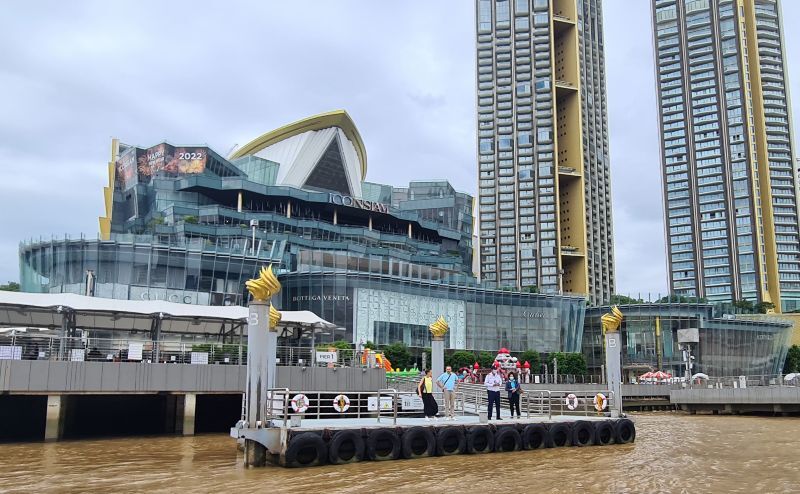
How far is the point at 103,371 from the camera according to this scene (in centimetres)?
2769

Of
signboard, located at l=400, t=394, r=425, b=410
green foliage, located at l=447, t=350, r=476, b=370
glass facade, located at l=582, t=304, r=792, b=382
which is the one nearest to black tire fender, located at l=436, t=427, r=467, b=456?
signboard, located at l=400, t=394, r=425, b=410

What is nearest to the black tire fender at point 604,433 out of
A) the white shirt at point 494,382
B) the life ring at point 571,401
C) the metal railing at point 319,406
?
the life ring at point 571,401

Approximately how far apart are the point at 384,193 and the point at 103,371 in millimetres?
110203

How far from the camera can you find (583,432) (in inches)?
960

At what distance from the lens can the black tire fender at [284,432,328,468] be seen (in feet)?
60.7

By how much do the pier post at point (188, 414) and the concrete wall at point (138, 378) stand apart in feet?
1.21

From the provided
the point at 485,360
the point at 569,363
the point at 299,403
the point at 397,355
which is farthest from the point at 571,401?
the point at 569,363

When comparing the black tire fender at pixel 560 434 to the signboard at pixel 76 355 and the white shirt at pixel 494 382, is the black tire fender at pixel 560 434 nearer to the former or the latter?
the white shirt at pixel 494 382

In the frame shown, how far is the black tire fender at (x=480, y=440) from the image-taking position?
21.8 metres

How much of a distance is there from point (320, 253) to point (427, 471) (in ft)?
221

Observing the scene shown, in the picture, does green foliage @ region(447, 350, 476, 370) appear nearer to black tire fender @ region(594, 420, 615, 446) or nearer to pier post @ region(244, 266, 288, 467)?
black tire fender @ region(594, 420, 615, 446)

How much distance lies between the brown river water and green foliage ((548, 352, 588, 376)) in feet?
184

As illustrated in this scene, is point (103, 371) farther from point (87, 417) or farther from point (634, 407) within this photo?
point (634, 407)

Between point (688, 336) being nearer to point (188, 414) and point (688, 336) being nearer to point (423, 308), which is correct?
point (423, 308)
